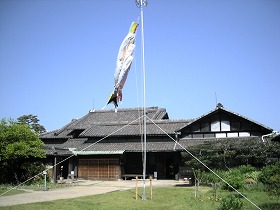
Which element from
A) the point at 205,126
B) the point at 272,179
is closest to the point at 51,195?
the point at 272,179

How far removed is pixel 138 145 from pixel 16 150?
13091mm

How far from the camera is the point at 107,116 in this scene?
139 feet

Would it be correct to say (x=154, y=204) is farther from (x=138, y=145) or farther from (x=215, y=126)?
(x=138, y=145)

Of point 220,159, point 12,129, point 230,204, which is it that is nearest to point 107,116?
point 12,129

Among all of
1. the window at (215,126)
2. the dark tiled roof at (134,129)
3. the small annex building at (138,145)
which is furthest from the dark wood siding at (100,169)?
the window at (215,126)

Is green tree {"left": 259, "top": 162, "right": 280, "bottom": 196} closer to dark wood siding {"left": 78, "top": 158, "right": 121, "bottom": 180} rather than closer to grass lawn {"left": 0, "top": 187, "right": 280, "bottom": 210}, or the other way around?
grass lawn {"left": 0, "top": 187, "right": 280, "bottom": 210}

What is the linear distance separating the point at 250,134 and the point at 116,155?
534 inches

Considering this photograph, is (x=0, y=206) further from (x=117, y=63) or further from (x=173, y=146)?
(x=173, y=146)

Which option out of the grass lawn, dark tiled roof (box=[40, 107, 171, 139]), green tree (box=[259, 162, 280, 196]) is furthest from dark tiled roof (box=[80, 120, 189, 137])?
the grass lawn

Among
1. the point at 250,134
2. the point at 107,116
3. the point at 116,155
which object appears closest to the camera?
the point at 250,134

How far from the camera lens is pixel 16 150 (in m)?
22.2

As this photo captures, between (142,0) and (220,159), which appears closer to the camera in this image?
(142,0)

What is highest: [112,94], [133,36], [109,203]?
[133,36]

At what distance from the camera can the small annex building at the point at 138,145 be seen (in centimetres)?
2777
